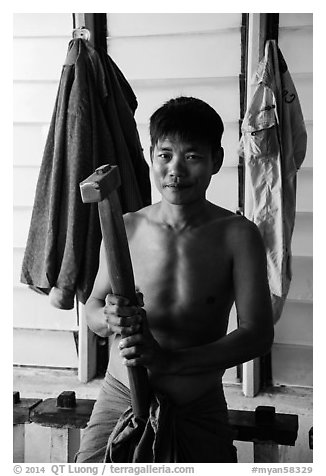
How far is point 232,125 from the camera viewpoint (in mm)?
1854

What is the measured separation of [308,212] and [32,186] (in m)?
0.91

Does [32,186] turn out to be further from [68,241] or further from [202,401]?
[202,401]

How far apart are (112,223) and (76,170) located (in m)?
0.60

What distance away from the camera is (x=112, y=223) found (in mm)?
938

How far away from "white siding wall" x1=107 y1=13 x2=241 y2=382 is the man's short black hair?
71 centimetres

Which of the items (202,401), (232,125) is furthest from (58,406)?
(232,125)

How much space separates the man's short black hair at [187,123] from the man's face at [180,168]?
14 millimetres

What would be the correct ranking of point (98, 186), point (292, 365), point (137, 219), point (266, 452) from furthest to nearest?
point (292, 365), point (266, 452), point (137, 219), point (98, 186)

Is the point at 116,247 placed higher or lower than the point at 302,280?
higher

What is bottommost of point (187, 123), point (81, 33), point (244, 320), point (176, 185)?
point (244, 320)

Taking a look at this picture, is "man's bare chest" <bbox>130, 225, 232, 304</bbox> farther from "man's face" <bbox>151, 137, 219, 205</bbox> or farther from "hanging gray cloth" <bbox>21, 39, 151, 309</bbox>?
"hanging gray cloth" <bbox>21, 39, 151, 309</bbox>

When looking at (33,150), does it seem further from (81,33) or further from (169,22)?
(169,22)

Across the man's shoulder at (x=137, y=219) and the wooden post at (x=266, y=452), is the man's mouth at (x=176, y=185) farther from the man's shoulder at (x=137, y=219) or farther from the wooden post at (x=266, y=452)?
the wooden post at (x=266, y=452)

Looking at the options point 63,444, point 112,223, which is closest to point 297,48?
point 112,223
